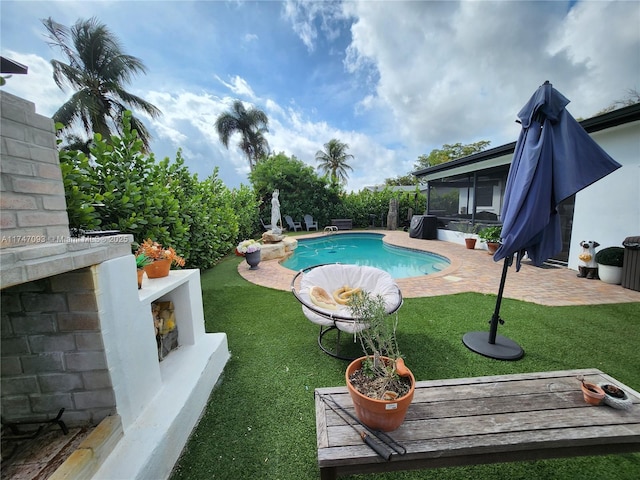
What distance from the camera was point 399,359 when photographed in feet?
4.47

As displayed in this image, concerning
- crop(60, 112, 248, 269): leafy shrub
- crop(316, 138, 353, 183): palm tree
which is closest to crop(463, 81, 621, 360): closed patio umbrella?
A: crop(60, 112, 248, 269): leafy shrub

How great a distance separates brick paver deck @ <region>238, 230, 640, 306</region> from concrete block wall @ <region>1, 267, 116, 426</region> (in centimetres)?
342

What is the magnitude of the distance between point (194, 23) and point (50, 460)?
572 cm

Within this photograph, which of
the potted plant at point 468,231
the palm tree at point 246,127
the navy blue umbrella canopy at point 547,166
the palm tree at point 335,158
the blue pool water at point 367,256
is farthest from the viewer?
the palm tree at point 335,158

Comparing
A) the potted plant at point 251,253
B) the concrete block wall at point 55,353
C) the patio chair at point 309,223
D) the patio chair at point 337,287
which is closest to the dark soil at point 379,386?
the patio chair at point 337,287

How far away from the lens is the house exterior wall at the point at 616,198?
4516 millimetres

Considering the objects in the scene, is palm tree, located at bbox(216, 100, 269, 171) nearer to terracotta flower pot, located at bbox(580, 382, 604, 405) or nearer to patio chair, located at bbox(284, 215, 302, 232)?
patio chair, located at bbox(284, 215, 302, 232)

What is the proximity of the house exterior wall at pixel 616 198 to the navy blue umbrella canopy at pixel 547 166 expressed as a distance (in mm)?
4249

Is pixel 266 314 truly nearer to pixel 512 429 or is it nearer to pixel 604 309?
pixel 512 429

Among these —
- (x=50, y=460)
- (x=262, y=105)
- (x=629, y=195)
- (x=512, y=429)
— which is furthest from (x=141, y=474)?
(x=262, y=105)

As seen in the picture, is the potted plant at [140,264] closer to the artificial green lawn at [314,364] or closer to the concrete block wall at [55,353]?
the concrete block wall at [55,353]

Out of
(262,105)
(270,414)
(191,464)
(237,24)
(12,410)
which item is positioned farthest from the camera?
(262,105)

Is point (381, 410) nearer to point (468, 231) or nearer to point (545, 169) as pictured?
point (545, 169)

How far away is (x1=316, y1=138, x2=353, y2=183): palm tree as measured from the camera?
2597 centimetres
